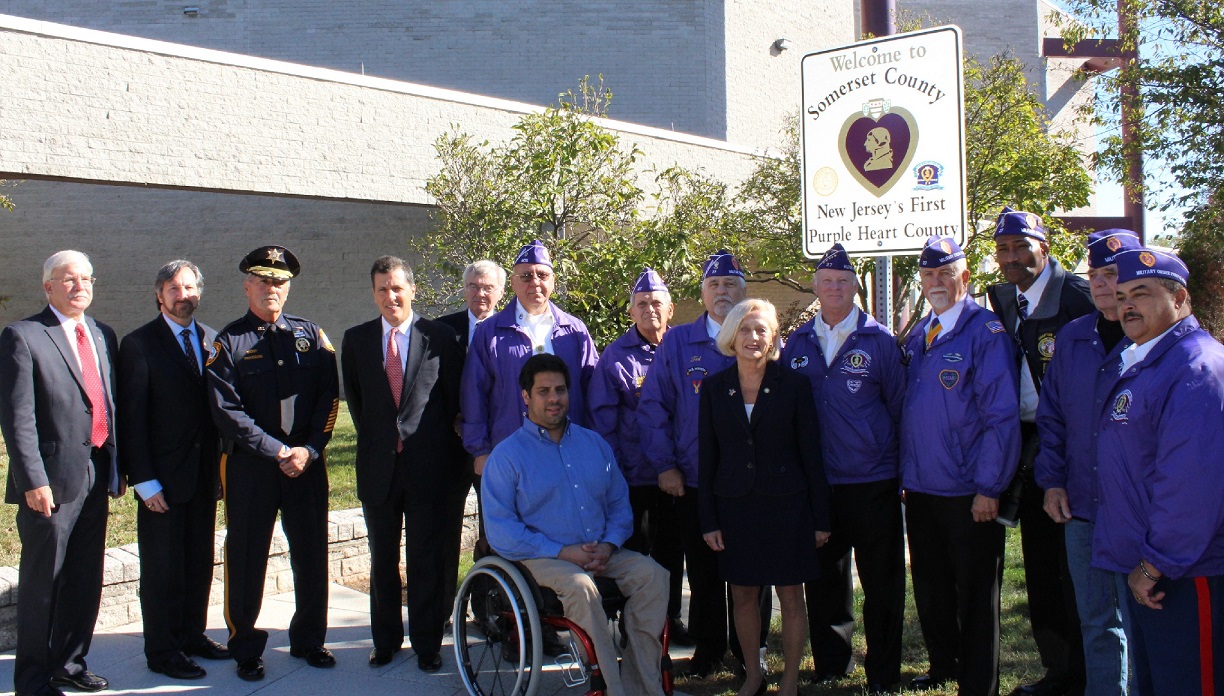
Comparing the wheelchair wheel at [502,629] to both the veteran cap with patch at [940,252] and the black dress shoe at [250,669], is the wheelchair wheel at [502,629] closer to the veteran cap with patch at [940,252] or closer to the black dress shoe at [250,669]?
the black dress shoe at [250,669]

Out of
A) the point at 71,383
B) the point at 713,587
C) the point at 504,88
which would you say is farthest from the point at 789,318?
the point at 71,383

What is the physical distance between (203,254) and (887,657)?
15.4 m

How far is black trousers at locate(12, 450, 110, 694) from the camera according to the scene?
4352 mm

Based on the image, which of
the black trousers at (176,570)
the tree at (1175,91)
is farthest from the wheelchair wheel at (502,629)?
the tree at (1175,91)

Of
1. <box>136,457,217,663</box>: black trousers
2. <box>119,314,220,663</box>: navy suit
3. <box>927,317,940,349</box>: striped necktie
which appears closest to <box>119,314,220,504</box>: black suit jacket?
<box>119,314,220,663</box>: navy suit

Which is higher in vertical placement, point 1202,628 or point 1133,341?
point 1133,341

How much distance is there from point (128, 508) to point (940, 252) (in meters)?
6.18

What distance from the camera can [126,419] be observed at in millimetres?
4754

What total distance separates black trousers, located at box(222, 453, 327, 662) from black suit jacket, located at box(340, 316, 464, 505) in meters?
0.31

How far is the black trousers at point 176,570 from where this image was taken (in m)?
4.74

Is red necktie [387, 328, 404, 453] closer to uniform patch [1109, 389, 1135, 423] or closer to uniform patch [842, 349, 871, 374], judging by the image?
uniform patch [842, 349, 871, 374]

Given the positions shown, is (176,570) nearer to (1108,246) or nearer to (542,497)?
(542,497)

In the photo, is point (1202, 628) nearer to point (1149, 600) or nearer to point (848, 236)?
point (1149, 600)

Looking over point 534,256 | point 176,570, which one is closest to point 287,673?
point 176,570
